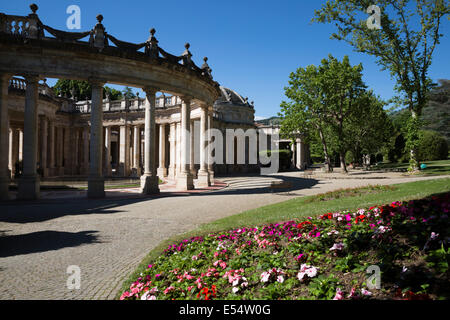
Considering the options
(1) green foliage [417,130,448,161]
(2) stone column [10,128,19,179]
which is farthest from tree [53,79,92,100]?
(1) green foliage [417,130,448,161]

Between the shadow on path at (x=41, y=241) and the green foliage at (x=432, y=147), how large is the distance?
209 feet

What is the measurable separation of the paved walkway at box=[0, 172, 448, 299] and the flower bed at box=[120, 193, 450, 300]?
1.20m

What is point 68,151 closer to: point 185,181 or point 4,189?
point 4,189

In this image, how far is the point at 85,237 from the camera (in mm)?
9359

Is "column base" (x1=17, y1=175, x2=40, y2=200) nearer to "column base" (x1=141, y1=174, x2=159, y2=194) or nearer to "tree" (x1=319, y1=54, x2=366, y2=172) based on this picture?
"column base" (x1=141, y1=174, x2=159, y2=194)

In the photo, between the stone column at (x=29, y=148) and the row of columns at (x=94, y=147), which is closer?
the stone column at (x=29, y=148)

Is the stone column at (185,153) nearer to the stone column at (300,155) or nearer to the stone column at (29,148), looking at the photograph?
the stone column at (29,148)

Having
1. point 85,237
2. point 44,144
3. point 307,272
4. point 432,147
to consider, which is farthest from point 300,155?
point 307,272

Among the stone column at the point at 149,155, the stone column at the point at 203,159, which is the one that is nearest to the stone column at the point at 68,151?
the stone column at the point at 203,159

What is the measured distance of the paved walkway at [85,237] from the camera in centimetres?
588

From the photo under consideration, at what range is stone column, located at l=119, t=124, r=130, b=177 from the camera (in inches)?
1652

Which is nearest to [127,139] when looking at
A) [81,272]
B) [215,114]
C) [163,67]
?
[215,114]

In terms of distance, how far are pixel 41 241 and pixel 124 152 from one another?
34.7 metres

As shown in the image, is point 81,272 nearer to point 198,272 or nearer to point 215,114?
point 198,272
